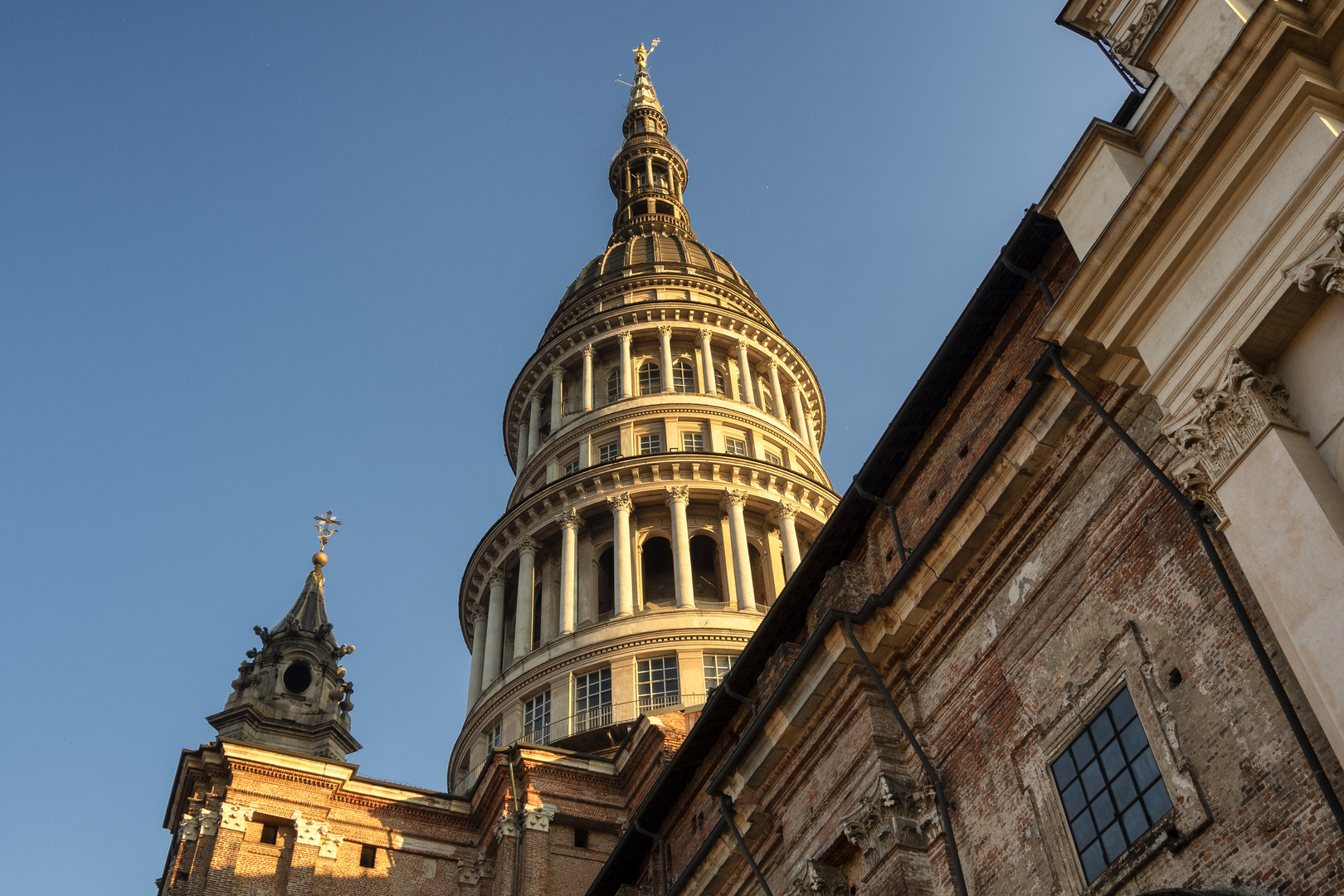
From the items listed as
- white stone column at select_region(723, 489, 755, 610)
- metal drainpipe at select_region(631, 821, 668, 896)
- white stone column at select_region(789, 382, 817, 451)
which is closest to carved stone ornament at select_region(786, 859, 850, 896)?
metal drainpipe at select_region(631, 821, 668, 896)

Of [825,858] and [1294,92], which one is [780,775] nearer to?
[825,858]

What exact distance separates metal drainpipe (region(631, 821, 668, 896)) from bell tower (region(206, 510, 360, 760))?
1506 centimetres

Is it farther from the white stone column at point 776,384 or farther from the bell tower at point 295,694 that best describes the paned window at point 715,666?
the white stone column at point 776,384

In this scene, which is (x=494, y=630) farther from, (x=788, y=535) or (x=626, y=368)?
(x=626, y=368)

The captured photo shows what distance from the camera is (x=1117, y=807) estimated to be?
13.4 m

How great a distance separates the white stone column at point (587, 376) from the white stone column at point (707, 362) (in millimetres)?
4240

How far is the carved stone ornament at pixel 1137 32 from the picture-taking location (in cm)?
1703

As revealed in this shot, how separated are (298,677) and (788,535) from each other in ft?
53.0

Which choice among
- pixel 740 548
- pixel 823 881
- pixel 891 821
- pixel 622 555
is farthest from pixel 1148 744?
pixel 622 555

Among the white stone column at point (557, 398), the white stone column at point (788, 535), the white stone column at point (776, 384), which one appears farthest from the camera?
the white stone column at point (776, 384)

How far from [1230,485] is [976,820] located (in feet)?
18.0

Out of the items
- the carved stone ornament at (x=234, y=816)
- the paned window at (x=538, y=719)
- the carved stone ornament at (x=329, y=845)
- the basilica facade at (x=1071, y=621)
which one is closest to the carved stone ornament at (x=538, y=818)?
the basilica facade at (x=1071, y=621)

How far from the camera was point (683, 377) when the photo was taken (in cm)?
5194

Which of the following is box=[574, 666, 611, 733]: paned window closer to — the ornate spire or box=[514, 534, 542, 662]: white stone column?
box=[514, 534, 542, 662]: white stone column
